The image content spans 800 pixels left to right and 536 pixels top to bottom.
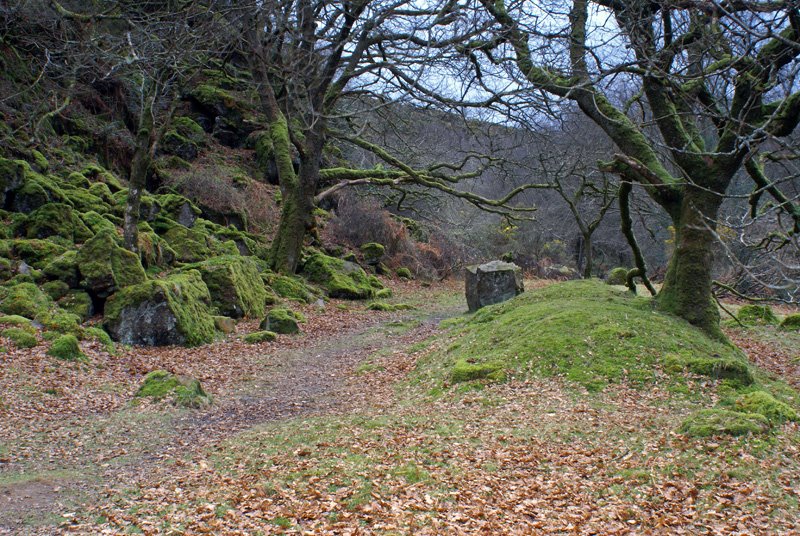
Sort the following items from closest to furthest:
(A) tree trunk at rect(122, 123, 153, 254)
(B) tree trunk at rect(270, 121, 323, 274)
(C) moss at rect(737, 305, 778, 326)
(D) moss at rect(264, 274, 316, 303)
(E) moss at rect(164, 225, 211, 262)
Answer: (A) tree trunk at rect(122, 123, 153, 254), (C) moss at rect(737, 305, 778, 326), (E) moss at rect(164, 225, 211, 262), (D) moss at rect(264, 274, 316, 303), (B) tree trunk at rect(270, 121, 323, 274)

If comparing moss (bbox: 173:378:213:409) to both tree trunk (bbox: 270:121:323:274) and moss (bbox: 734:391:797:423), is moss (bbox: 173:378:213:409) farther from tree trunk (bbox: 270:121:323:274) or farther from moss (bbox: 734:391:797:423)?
tree trunk (bbox: 270:121:323:274)

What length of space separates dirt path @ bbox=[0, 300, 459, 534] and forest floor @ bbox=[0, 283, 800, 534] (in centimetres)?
3

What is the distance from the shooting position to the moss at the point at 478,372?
29.0 ft

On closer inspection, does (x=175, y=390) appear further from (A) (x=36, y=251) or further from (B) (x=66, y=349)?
(A) (x=36, y=251)

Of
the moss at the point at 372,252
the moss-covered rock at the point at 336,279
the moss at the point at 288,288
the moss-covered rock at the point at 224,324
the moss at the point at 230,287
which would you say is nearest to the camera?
the moss-covered rock at the point at 224,324

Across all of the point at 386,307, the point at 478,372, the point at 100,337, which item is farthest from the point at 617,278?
the point at 100,337

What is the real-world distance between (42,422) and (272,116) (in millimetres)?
13187

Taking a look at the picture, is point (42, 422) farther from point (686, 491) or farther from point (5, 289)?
point (686, 491)

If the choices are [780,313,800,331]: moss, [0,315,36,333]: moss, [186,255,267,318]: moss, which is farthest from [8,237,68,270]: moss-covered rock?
[780,313,800,331]: moss

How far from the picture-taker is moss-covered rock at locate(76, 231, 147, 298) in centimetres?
1152

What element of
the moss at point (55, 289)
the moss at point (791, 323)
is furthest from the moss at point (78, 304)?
the moss at point (791, 323)

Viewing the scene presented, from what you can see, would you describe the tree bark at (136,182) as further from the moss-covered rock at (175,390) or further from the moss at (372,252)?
the moss at (372,252)

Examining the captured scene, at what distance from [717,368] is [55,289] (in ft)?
37.3

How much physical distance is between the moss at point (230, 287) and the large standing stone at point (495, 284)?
238 inches
